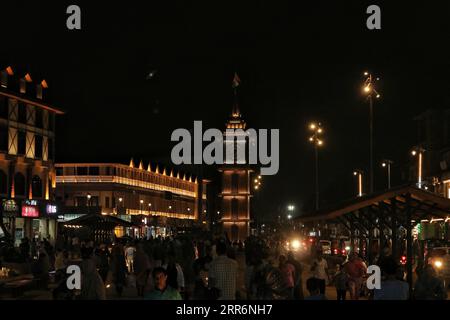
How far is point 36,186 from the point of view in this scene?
70312mm

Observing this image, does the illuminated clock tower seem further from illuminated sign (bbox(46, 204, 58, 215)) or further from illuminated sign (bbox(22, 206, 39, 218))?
illuminated sign (bbox(22, 206, 39, 218))

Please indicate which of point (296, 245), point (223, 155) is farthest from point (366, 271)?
point (223, 155)

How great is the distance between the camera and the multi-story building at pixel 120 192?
110500 millimetres

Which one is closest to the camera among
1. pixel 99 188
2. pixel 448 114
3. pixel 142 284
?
pixel 142 284

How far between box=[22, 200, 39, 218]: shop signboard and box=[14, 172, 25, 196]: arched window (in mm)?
1135

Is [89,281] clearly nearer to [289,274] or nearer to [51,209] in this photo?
[289,274]

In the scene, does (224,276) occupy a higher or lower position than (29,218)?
lower

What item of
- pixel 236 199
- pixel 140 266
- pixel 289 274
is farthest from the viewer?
pixel 236 199

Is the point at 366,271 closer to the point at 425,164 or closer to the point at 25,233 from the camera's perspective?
the point at 25,233

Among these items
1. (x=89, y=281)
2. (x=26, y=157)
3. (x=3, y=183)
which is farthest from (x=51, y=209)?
(x=89, y=281)

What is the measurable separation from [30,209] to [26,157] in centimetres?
466

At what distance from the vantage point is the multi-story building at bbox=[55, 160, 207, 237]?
110 meters
